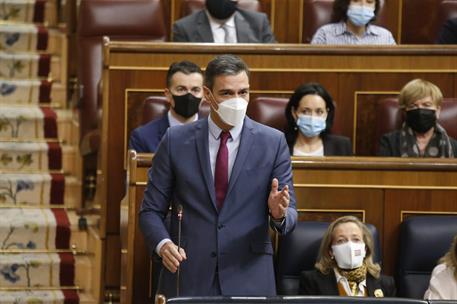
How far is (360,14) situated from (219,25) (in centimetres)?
34

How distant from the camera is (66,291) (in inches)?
109

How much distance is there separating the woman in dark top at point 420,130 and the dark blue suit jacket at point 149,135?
49cm

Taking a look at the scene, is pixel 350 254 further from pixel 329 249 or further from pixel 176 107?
pixel 176 107

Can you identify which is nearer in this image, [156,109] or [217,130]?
[217,130]

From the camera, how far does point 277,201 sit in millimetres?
1775

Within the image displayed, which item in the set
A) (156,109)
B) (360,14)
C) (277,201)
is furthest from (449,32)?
(277,201)

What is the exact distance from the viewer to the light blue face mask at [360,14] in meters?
3.01

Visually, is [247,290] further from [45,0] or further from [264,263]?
[45,0]

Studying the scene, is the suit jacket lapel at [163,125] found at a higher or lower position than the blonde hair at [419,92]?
lower

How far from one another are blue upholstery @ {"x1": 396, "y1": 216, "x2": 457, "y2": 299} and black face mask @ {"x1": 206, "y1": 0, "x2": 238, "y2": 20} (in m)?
0.90

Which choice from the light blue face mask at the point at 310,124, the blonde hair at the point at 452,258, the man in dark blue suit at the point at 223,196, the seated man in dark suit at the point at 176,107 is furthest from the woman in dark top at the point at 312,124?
the man in dark blue suit at the point at 223,196

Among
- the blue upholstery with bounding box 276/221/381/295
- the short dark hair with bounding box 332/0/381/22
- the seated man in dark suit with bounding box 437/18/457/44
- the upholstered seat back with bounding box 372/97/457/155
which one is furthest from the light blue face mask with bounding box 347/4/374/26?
the blue upholstery with bounding box 276/221/381/295

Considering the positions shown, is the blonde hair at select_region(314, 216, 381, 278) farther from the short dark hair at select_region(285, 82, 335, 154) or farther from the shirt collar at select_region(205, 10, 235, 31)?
the shirt collar at select_region(205, 10, 235, 31)

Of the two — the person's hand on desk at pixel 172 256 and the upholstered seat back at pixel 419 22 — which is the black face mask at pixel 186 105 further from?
the upholstered seat back at pixel 419 22
